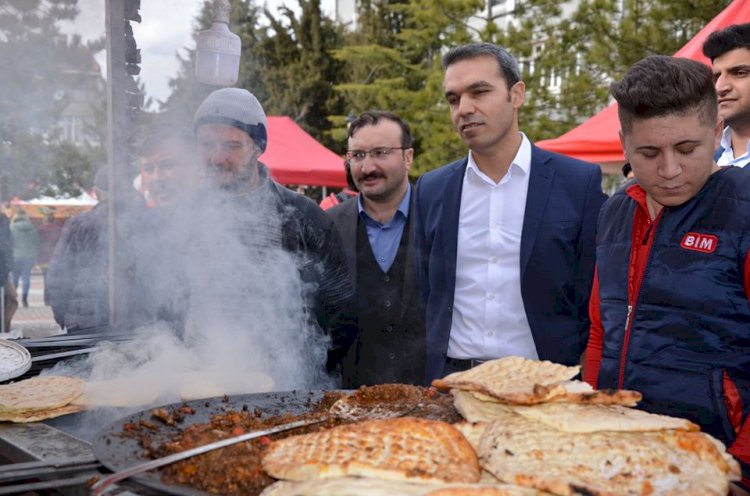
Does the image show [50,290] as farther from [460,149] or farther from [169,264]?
[460,149]

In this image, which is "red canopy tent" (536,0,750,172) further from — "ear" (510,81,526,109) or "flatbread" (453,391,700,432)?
"flatbread" (453,391,700,432)

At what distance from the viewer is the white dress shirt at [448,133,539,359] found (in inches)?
141

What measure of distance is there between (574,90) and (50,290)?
43.7 ft

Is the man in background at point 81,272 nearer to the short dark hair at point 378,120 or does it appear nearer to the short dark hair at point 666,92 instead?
the short dark hair at point 378,120

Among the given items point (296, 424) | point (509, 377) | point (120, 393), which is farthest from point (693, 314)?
point (120, 393)

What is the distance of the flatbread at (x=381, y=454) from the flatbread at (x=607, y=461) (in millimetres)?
95

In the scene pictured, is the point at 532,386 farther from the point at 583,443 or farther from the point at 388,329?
the point at 388,329

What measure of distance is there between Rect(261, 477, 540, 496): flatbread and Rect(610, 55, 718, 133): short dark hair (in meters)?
1.53

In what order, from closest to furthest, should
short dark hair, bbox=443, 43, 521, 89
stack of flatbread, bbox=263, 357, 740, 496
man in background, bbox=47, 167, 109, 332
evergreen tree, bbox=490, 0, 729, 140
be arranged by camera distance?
stack of flatbread, bbox=263, 357, 740, 496 < short dark hair, bbox=443, 43, 521, 89 < man in background, bbox=47, 167, 109, 332 < evergreen tree, bbox=490, 0, 729, 140

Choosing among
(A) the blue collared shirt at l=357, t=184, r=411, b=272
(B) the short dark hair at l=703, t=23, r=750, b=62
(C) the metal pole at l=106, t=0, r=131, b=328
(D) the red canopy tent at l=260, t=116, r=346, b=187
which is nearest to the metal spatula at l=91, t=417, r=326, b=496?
(C) the metal pole at l=106, t=0, r=131, b=328

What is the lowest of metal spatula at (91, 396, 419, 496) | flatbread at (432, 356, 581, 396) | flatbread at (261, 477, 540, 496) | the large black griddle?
the large black griddle

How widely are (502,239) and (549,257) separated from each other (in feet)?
0.86

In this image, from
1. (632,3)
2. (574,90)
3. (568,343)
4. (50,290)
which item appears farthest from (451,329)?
(574,90)

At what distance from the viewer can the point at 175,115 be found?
4.73m
